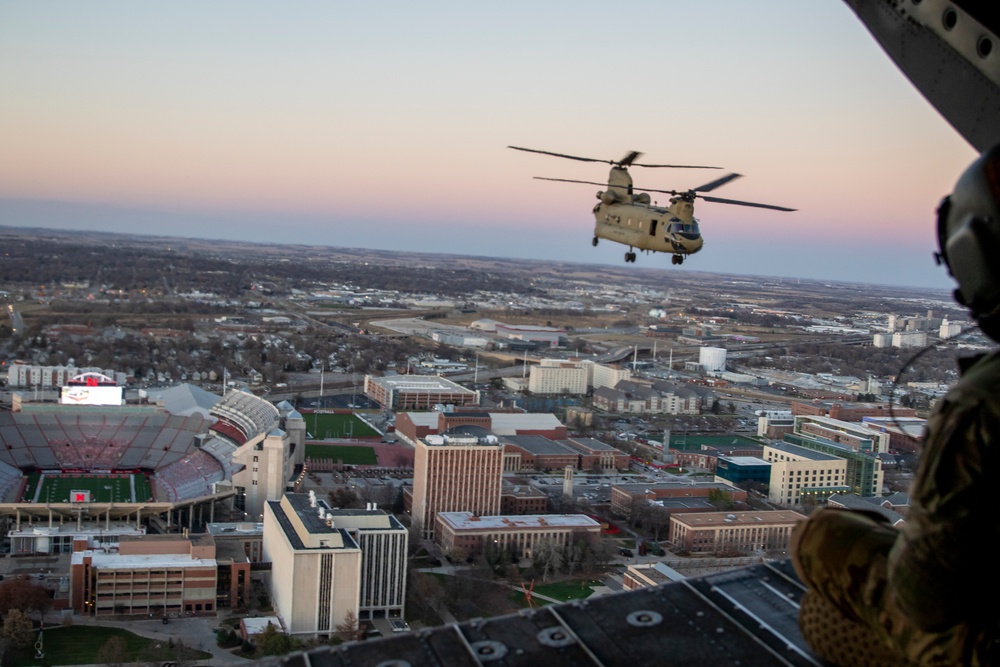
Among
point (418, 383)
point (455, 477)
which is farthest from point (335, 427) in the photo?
point (455, 477)

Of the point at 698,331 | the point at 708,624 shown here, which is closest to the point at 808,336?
the point at 698,331

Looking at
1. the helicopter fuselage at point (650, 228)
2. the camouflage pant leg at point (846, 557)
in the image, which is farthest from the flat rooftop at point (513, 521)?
the camouflage pant leg at point (846, 557)

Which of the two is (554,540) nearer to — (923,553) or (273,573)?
(273,573)

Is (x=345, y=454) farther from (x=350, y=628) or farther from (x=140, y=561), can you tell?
(x=350, y=628)

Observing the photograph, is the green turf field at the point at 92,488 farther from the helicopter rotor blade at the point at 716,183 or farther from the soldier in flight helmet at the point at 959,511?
the soldier in flight helmet at the point at 959,511

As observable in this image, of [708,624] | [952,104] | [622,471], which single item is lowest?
[622,471]

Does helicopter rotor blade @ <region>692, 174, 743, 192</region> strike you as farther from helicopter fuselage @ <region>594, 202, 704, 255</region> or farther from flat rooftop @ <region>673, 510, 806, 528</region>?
flat rooftop @ <region>673, 510, 806, 528</region>

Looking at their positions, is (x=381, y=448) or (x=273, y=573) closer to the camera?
(x=273, y=573)
